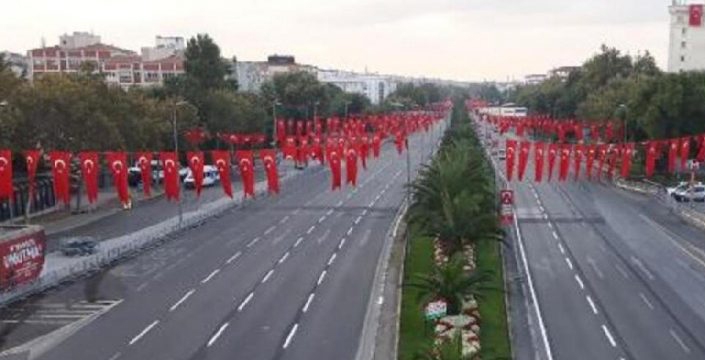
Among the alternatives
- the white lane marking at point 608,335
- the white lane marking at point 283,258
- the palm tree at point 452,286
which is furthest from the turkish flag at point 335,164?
the white lane marking at point 608,335

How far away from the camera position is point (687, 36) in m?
148

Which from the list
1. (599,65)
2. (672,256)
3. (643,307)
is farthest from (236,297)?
(599,65)

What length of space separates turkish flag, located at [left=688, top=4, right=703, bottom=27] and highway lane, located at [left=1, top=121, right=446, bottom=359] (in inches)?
3706

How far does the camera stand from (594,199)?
3000 inches

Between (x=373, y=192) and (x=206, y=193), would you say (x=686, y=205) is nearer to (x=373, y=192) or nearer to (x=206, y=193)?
(x=373, y=192)

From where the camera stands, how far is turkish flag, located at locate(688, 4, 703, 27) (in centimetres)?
14550

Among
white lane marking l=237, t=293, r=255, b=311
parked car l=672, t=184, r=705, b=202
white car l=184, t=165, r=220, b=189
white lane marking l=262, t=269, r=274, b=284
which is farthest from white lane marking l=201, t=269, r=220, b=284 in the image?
parked car l=672, t=184, r=705, b=202

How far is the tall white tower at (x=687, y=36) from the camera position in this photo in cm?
14643

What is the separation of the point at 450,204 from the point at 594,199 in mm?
37742

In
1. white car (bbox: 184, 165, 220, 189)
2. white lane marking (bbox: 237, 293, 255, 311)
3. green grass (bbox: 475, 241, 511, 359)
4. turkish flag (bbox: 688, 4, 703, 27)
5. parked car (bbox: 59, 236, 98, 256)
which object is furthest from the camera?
turkish flag (bbox: 688, 4, 703, 27)

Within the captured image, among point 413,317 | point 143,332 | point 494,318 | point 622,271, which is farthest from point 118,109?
point 494,318

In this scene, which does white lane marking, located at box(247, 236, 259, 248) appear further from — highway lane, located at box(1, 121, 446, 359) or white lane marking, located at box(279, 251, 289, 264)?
white lane marking, located at box(279, 251, 289, 264)

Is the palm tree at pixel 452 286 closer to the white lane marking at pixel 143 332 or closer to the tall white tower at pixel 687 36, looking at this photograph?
the white lane marking at pixel 143 332

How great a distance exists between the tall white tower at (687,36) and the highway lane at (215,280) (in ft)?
309
